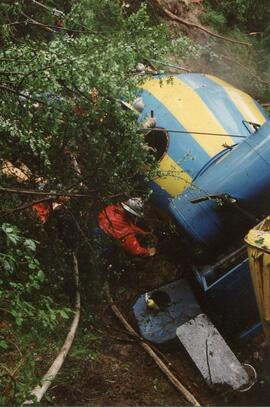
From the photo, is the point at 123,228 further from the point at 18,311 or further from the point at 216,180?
the point at 18,311

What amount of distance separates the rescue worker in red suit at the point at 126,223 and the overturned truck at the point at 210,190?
0.26 meters

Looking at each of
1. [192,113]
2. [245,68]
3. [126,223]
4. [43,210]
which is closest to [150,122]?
[192,113]

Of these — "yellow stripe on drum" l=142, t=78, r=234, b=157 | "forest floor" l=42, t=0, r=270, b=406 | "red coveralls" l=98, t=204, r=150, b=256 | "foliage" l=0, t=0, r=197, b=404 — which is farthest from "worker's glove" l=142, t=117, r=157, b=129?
"forest floor" l=42, t=0, r=270, b=406

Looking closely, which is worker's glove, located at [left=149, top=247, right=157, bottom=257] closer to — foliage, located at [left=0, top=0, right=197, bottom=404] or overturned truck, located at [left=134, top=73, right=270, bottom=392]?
overturned truck, located at [left=134, top=73, right=270, bottom=392]

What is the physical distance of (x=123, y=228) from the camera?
16.2 ft

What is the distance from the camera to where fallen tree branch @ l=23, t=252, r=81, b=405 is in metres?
2.86

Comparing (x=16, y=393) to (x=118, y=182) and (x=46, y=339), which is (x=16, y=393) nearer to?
(x=46, y=339)

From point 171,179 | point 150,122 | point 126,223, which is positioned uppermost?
point 150,122

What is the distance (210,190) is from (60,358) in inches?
72.7

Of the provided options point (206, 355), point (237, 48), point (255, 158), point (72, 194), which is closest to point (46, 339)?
point (72, 194)

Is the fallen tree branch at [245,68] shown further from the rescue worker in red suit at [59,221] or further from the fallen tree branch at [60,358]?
the fallen tree branch at [60,358]

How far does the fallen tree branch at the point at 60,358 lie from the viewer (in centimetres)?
286

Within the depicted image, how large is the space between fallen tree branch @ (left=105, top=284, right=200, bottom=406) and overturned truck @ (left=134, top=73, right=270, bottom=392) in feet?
0.48

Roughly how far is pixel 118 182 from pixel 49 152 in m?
0.64
